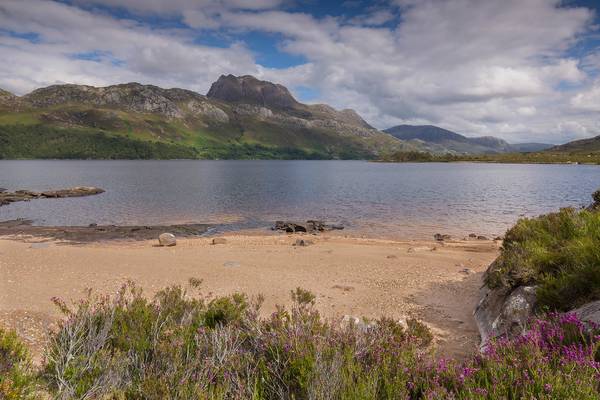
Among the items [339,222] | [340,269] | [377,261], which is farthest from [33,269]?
[339,222]

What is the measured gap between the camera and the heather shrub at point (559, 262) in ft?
25.4

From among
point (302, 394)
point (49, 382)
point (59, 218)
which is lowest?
point (59, 218)

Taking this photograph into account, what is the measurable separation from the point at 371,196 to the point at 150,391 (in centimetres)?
6300

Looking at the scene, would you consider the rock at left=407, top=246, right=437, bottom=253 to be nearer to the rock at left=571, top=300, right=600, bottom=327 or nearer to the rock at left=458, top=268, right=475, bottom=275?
the rock at left=458, top=268, right=475, bottom=275

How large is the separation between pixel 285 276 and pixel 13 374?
13806mm

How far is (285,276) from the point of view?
18.0 m

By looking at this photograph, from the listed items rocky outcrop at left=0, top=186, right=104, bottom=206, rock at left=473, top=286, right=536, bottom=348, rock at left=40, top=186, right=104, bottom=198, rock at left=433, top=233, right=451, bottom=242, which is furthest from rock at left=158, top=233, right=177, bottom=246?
rock at left=40, top=186, right=104, bottom=198

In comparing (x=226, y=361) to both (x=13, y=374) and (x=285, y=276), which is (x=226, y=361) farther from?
(x=285, y=276)

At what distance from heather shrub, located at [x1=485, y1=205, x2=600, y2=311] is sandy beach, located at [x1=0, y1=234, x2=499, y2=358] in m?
2.34

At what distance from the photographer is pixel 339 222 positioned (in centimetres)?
4172

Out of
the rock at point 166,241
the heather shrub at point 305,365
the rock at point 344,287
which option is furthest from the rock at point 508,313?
the rock at point 166,241

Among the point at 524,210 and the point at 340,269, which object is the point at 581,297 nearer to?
the point at 340,269

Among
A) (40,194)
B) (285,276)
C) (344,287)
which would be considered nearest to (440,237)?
(344,287)

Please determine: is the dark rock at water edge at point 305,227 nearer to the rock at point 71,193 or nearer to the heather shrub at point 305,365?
the heather shrub at point 305,365
